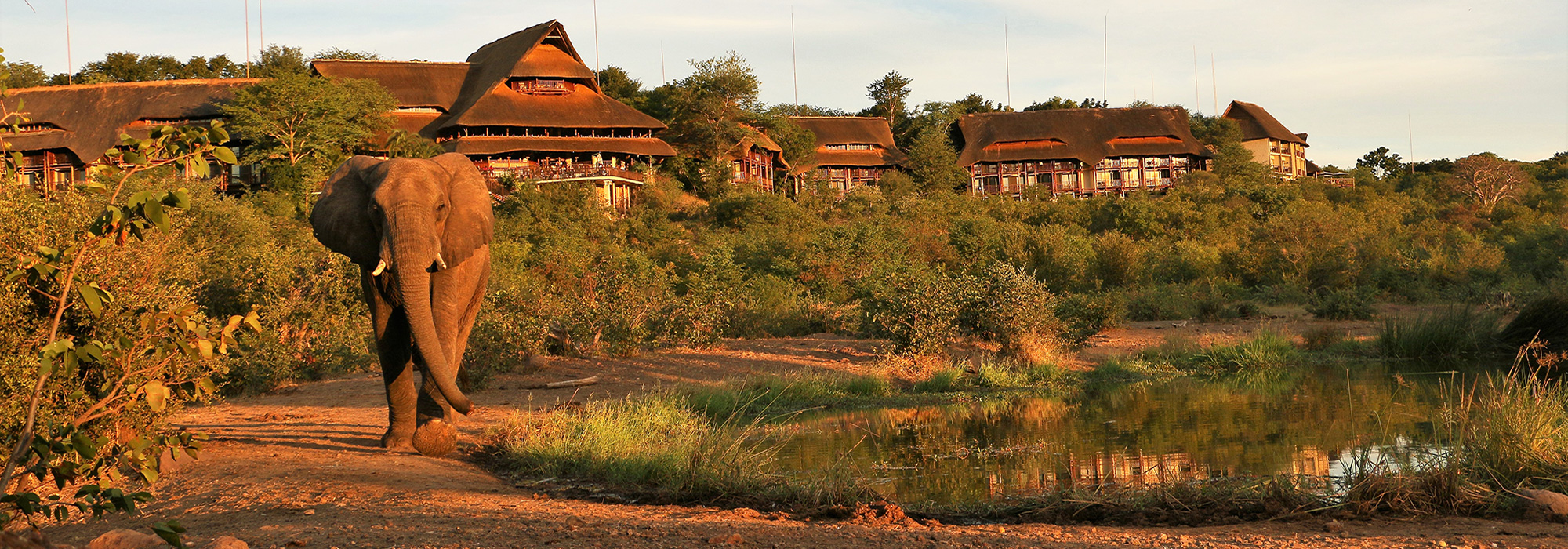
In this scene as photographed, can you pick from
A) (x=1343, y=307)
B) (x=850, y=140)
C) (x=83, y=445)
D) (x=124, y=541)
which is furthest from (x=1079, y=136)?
(x=83, y=445)

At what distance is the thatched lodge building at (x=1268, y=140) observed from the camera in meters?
62.4

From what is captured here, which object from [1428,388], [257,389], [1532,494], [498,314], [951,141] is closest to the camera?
[1532,494]

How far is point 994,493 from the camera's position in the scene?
7562mm

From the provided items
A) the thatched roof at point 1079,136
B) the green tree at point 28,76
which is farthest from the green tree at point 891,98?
the green tree at point 28,76

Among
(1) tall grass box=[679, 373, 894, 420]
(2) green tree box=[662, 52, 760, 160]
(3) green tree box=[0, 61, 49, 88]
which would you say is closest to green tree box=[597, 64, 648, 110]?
(2) green tree box=[662, 52, 760, 160]

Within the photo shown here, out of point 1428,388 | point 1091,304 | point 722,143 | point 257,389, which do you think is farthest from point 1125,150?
point 257,389

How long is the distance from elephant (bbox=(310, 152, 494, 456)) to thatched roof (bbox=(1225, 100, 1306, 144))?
60636 mm

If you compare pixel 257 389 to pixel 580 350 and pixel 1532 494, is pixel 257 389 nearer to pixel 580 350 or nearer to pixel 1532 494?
pixel 580 350

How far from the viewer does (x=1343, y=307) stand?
2227 centimetres

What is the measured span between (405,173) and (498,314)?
7765 mm

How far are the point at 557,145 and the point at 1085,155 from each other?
2789cm

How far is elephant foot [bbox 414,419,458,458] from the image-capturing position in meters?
8.38

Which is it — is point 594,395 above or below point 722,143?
below

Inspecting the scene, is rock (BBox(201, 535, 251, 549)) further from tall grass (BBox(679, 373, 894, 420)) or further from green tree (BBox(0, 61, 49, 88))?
green tree (BBox(0, 61, 49, 88))
